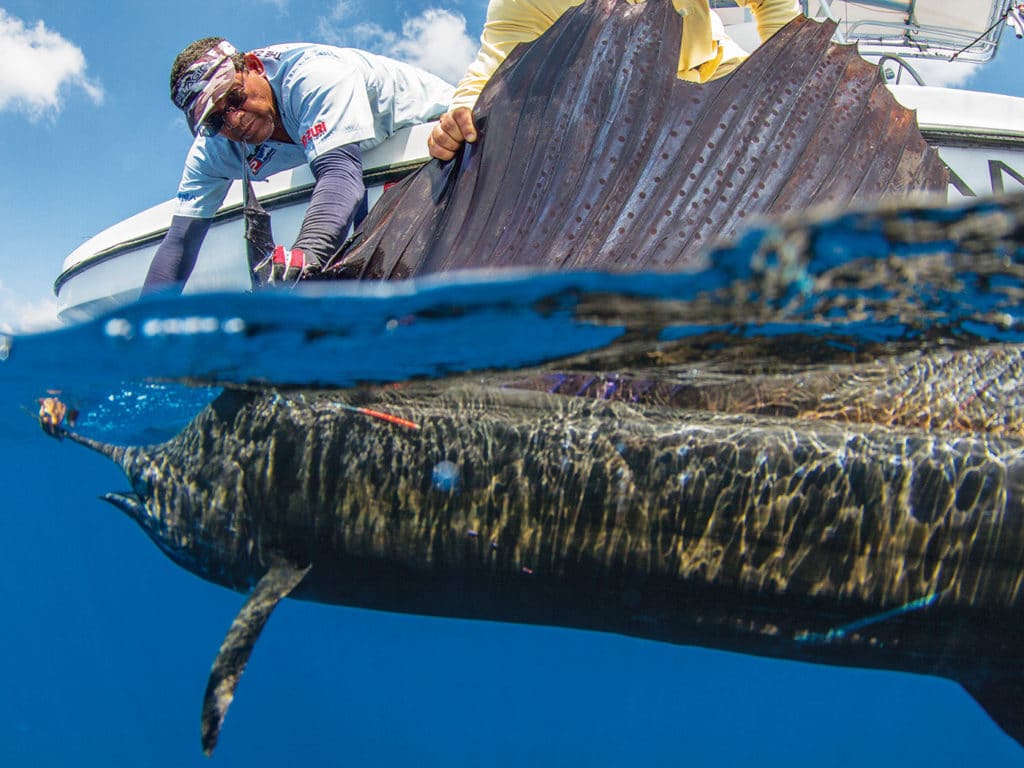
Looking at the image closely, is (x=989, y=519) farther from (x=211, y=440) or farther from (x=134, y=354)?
(x=134, y=354)

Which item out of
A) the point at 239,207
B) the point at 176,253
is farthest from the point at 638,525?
the point at 176,253

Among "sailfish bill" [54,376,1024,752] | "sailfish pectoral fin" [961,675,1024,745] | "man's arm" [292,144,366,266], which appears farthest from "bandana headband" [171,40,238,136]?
"sailfish pectoral fin" [961,675,1024,745]

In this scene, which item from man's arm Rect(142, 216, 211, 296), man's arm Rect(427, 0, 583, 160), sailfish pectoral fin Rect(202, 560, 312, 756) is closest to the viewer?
sailfish pectoral fin Rect(202, 560, 312, 756)

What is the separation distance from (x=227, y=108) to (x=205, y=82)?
14 cm

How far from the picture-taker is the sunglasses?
10.0ft

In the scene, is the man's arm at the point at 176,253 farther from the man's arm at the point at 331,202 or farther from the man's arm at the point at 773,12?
the man's arm at the point at 773,12

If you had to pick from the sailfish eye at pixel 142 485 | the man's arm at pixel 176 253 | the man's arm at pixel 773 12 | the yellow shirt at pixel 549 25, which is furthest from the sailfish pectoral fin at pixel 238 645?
the man's arm at pixel 773 12

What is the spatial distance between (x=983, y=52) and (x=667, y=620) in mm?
10239

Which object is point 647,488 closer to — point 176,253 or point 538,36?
point 538,36

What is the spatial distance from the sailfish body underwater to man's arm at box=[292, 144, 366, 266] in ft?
0.48

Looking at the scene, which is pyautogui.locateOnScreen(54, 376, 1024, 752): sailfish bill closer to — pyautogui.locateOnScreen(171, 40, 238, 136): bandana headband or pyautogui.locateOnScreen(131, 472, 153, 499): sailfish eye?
pyautogui.locateOnScreen(131, 472, 153, 499): sailfish eye

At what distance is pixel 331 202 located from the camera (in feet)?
9.75

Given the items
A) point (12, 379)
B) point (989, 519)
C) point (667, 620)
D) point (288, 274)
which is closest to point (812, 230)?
point (989, 519)

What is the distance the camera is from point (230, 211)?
4.00m
